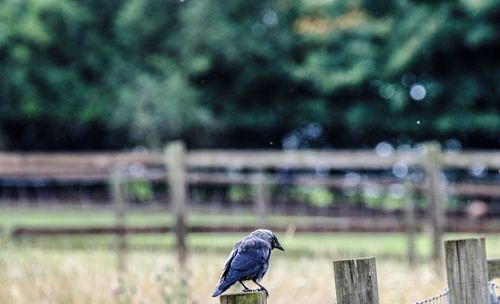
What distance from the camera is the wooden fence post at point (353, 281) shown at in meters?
3.56

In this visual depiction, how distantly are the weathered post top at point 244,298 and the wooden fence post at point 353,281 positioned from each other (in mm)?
305

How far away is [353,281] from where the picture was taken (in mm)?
3562

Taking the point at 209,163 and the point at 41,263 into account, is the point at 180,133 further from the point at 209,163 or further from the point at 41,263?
the point at 41,263

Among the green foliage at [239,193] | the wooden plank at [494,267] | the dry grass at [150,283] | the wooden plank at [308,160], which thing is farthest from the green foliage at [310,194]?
the wooden plank at [494,267]

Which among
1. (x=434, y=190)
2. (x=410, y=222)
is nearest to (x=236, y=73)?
(x=410, y=222)

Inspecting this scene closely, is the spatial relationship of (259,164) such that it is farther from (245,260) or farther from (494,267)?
(245,260)

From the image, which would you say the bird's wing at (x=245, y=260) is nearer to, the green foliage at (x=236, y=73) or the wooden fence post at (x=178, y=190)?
the wooden fence post at (x=178, y=190)

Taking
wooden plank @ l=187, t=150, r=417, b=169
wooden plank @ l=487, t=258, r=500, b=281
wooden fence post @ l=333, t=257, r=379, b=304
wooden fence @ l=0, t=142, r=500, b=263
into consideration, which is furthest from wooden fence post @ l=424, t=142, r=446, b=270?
wooden fence post @ l=333, t=257, r=379, b=304

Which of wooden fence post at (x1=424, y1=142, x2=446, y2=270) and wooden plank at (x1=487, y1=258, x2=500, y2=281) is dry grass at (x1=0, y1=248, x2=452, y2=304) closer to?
wooden fence post at (x1=424, y1=142, x2=446, y2=270)

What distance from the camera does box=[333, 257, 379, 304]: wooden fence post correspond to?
11.7 ft

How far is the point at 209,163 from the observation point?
43.8ft

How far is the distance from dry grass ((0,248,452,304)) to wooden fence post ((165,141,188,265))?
1.84m

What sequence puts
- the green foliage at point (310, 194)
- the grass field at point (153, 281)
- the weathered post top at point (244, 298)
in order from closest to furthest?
1. the weathered post top at point (244, 298)
2. the grass field at point (153, 281)
3. the green foliage at point (310, 194)

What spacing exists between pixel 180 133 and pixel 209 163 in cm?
1333
